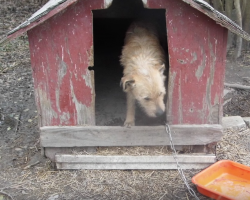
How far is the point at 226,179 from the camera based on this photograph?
14.0ft

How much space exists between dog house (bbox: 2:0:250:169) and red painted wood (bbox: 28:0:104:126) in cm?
1

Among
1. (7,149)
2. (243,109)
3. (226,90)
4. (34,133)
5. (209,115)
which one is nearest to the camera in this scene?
(209,115)

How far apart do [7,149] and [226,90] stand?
4482mm

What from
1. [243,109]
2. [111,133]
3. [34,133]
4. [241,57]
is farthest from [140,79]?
[241,57]

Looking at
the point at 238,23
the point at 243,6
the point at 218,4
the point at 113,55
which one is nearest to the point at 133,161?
the point at 113,55

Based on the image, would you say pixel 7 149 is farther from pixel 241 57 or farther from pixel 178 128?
pixel 241 57

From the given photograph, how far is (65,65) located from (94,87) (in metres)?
0.53

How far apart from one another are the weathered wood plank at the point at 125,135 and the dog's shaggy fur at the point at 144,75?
21 cm

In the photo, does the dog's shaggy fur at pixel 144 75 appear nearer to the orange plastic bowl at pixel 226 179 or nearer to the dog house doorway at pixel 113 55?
the dog house doorway at pixel 113 55

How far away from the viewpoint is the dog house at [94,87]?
386cm

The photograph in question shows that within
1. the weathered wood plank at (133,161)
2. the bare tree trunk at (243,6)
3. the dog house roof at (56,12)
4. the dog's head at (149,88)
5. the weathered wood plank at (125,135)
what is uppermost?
the bare tree trunk at (243,6)

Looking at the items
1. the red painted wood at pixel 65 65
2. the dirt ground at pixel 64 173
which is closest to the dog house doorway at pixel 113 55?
the dirt ground at pixel 64 173

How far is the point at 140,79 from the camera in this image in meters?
4.19

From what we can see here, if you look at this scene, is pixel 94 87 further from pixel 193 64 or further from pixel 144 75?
pixel 193 64
